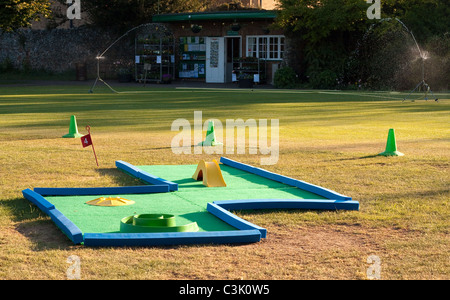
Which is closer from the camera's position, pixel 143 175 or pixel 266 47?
pixel 143 175

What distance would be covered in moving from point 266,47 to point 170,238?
35.1 meters

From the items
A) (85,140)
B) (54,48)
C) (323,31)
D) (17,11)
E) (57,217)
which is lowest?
(57,217)

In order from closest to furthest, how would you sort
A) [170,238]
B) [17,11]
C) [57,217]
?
[170,238]
[57,217]
[17,11]

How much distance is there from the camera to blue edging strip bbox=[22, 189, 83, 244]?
5.84 meters

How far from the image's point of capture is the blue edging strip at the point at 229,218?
627 cm

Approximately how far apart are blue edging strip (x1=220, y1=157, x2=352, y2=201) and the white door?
31.3m

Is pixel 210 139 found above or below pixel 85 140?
below

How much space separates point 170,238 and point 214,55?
36538 millimetres

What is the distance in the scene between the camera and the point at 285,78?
3656 centimetres

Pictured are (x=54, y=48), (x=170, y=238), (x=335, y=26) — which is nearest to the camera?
(x=170, y=238)

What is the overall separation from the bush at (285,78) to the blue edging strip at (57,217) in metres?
29.5

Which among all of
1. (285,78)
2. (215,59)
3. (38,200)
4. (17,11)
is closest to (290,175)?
(38,200)

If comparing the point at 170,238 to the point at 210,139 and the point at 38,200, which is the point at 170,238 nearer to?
the point at 38,200

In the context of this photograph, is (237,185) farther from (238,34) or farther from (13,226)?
(238,34)
